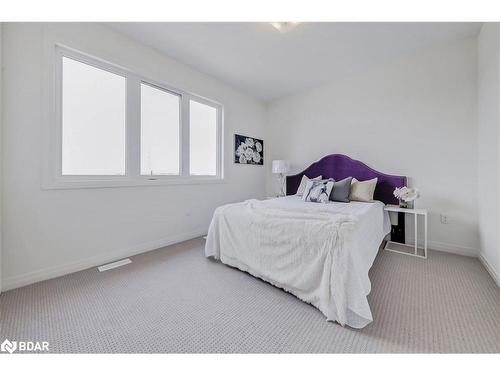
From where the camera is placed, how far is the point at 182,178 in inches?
120

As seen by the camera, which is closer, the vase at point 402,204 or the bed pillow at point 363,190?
the vase at point 402,204

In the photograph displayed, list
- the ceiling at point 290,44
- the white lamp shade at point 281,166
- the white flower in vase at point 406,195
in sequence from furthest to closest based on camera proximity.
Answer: the white lamp shade at point 281,166 < the white flower in vase at point 406,195 < the ceiling at point 290,44

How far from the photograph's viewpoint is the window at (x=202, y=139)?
3.26 meters

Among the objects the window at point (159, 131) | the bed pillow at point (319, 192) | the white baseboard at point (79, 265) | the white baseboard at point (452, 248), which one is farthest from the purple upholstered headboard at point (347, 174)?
the white baseboard at point (79, 265)

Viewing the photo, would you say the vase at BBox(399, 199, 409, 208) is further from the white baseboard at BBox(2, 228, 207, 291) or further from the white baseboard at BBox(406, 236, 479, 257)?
the white baseboard at BBox(2, 228, 207, 291)

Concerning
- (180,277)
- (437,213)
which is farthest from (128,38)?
(437,213)

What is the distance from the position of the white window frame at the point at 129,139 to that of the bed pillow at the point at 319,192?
1513mm

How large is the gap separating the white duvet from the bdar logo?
4.91 ft

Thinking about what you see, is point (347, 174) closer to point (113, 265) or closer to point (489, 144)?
point (489, 144)

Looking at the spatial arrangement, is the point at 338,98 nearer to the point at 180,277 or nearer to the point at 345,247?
the point at 345,247

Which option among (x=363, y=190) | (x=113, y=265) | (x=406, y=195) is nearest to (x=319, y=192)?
(x=363, y=190)

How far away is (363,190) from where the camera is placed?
2896 mm

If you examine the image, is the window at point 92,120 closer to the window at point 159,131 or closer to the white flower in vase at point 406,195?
the window at point 159,131
